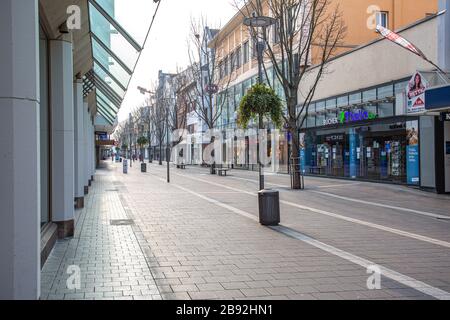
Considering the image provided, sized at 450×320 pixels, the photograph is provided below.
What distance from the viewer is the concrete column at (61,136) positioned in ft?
30.1

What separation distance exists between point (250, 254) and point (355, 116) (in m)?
18.6

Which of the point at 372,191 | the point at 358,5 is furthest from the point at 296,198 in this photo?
the point at 358,5

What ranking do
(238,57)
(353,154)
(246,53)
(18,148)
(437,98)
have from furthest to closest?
1. (238,57)
2. (246,53)
3. (353,154)
4. (437,98)
5. (18,148)

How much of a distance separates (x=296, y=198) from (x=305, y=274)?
34.3 ft

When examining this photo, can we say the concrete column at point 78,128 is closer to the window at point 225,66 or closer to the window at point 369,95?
the window at point 369,95

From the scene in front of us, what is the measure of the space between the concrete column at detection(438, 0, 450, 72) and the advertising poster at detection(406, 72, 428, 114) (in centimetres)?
158

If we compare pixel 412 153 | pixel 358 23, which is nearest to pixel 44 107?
pixel 412 153

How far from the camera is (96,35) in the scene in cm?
1184

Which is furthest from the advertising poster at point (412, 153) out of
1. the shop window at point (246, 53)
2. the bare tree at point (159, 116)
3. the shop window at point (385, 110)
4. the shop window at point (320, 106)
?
the bare tree at point (159, 116)

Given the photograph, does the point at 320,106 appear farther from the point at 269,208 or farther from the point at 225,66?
the point at 225,66

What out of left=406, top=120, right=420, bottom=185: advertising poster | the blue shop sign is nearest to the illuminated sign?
left=406, top=120, right=420, bottom=185: advertising poster

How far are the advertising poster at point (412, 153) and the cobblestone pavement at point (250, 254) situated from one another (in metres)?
6.26

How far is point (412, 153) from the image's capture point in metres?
20.3
